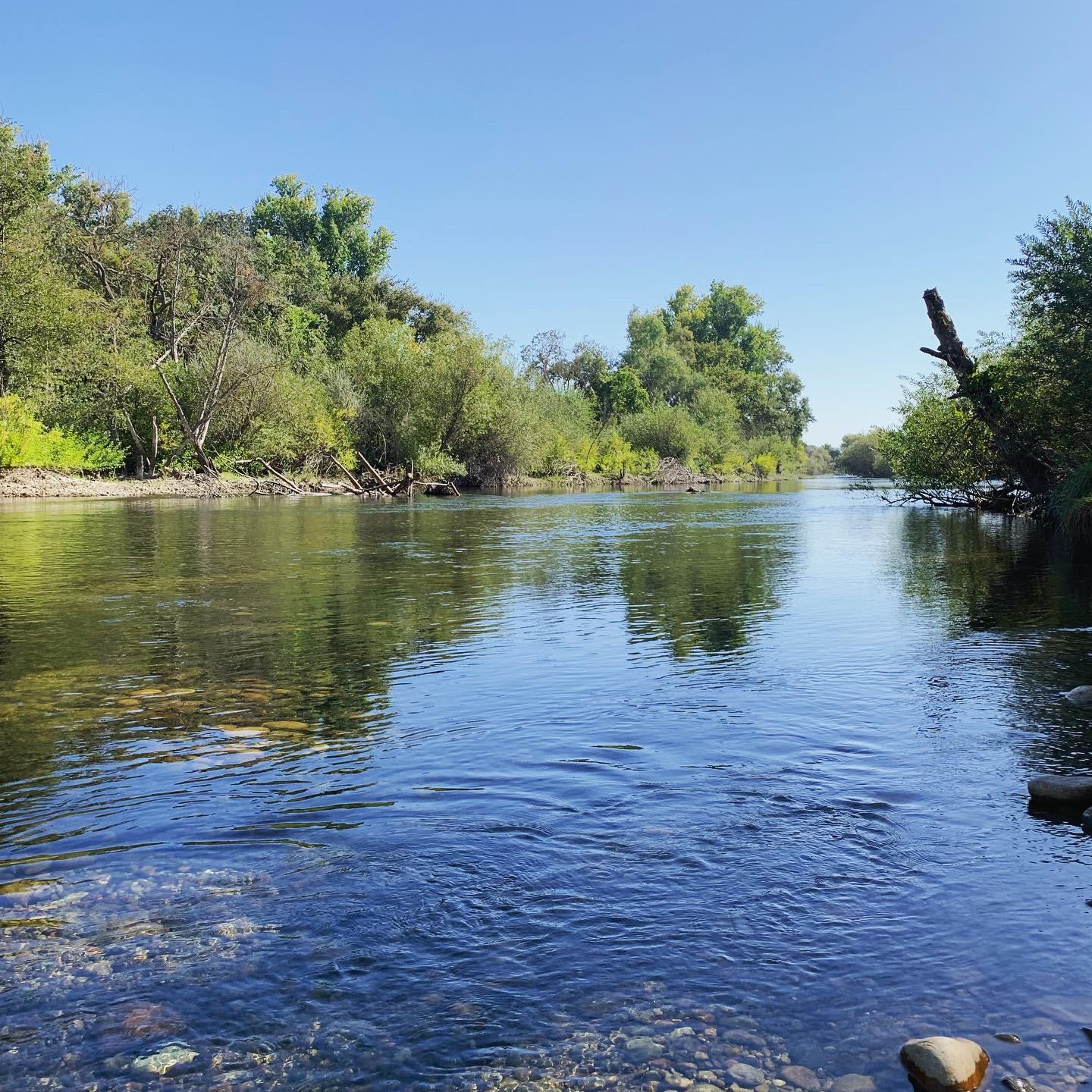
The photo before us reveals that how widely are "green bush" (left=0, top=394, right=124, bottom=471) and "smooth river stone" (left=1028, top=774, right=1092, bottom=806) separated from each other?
54113 mm

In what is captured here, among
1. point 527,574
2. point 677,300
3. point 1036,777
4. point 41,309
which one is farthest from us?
point 677,300

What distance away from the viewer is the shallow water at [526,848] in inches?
171

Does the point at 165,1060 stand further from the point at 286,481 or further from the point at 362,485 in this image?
the point at 362,485

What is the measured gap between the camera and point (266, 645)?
13.3m

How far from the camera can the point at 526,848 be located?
6398mm

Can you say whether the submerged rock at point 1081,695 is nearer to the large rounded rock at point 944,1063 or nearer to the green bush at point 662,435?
the large rounded rock at point 944,1063

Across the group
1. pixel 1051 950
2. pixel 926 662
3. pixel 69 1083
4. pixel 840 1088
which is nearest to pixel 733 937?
pixel 840 1088

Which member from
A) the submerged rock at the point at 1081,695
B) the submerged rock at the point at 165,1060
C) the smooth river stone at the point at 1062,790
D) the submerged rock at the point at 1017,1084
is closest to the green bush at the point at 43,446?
the submerged rock at the point at 1081,695

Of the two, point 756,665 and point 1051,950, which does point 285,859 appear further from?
point 756,665

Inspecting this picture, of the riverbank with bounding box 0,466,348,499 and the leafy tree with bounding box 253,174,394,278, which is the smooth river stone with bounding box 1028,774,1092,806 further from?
the leafy tree with bounding box 253,174,394,278

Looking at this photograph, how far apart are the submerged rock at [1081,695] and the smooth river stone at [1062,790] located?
332 centimetres

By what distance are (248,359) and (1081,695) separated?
2450 inches

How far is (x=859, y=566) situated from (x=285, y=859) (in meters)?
20.6

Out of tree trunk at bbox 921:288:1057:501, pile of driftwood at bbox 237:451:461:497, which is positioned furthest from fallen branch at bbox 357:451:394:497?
tree trunk at bbox 921:288:1057:501
